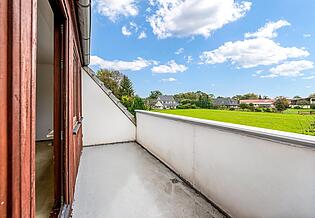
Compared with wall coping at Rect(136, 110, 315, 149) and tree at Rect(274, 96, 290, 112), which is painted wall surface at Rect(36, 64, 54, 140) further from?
tree at Rect(274, 96, 290, 112)

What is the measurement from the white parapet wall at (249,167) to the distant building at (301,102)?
155 centimetres

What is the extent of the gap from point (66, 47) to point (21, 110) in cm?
149

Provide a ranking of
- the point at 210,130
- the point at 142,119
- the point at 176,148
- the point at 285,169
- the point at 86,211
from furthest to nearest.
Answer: the point at 142,119, the point at 176,148, the point at 210,130, the point at 86,211, the point at 285,169

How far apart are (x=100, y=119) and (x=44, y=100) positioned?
199 centimetres

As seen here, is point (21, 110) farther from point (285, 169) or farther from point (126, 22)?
point (126, 22)

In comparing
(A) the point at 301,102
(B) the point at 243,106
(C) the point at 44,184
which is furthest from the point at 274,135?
(B) the point at 243,106

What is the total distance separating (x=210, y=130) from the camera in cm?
253

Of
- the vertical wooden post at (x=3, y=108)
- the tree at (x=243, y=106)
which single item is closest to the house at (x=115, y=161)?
the vertical wooden post at (x=3, y=108)

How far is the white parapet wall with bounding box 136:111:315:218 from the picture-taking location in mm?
1475

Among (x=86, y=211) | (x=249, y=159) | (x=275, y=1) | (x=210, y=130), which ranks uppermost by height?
(x=275, y=1)

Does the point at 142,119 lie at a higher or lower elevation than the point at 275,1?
lower

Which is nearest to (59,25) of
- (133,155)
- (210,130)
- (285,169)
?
(210,130)

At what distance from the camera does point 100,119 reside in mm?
5656

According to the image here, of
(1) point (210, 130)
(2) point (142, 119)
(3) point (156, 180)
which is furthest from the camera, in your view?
(2) point (142, 119)
